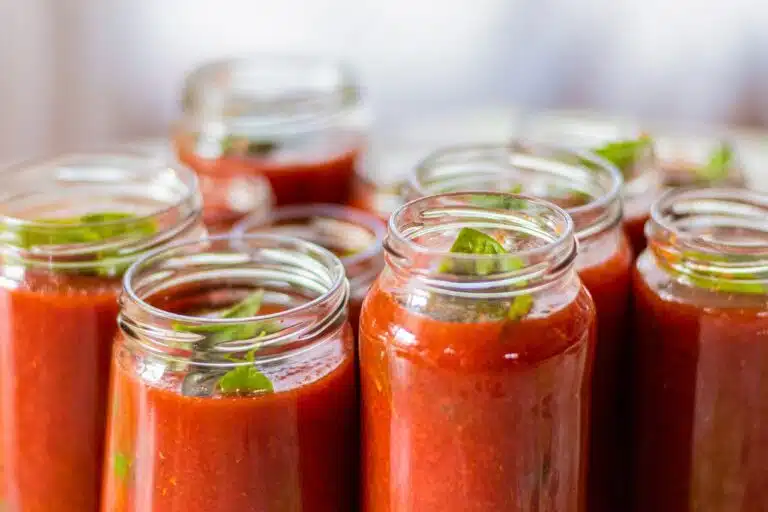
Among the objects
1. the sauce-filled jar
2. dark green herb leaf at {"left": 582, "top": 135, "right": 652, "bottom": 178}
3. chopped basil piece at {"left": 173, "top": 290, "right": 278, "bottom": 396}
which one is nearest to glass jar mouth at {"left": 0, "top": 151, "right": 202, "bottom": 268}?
chopped basil piece at {"left": 173, "top": 290, "right": 278, "bottom": 396}

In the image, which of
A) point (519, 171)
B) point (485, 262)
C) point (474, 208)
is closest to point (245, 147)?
point (519, 171)

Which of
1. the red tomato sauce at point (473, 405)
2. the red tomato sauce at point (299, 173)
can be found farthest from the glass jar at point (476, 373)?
the red tomato sauce at point (299, 173)

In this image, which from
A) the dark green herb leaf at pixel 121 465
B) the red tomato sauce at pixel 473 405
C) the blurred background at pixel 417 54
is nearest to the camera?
the red tomato sauce at pixel 473 405

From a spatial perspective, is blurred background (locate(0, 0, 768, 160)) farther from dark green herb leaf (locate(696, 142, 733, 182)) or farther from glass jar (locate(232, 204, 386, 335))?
glass jar (locate(232, 204, 386, 335))

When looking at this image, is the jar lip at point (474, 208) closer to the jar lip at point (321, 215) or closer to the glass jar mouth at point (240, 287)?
the glass jar mouth at point (240, 287)

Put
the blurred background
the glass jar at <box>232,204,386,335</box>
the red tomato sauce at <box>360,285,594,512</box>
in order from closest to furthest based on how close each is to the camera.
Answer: the red tomato sauce at <box>360,285,594,512</box>, the glass jar at <box>232,204,386,335</box>, the blurred background

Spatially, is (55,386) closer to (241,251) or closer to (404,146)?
(241,251)

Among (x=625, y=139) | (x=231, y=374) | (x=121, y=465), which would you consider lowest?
(x=121, y=465)
